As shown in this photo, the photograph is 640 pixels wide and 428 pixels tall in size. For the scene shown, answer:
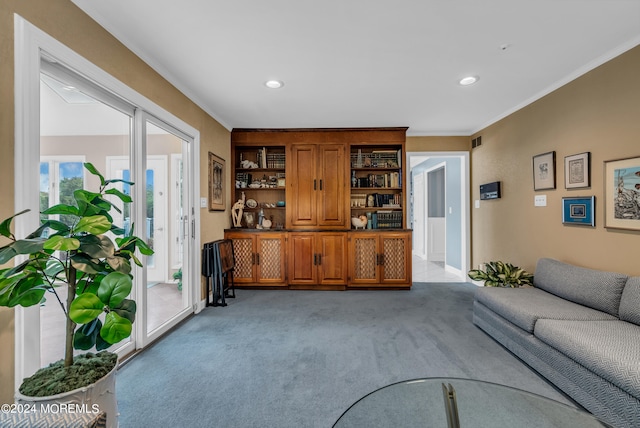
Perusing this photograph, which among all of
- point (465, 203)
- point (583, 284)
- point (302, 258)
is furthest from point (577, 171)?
point (302, 258)

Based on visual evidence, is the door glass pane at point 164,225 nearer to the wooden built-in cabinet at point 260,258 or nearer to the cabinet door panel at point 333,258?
the wooden built-in cabinet at point 260,258

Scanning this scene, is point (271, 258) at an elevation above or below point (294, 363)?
above

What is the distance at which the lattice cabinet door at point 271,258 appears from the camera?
422 cm

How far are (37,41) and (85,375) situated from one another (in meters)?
1.74

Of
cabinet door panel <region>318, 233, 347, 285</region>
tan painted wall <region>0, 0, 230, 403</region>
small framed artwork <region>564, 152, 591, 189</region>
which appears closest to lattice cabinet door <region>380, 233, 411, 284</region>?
cabinet door panel <region>318, 233, 347, 285</region>

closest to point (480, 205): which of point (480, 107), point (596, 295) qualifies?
point (480, 107)

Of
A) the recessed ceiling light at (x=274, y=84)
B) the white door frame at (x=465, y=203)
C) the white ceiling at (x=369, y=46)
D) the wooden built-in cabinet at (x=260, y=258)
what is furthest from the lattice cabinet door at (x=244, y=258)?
the white door frame at (x=465, y=203)

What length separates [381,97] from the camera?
10.5 feet

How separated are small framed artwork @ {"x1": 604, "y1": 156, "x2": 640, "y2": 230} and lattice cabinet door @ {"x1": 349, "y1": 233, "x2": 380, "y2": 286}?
8.21 feet

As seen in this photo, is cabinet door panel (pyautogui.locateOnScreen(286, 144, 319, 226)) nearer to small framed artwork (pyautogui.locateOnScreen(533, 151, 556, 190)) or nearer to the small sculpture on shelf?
the small sculpture on shelf

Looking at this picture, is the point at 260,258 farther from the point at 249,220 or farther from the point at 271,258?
the point at 249,220

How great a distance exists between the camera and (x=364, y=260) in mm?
4203

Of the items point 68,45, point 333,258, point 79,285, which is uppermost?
point 68,45

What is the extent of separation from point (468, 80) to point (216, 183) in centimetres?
325
